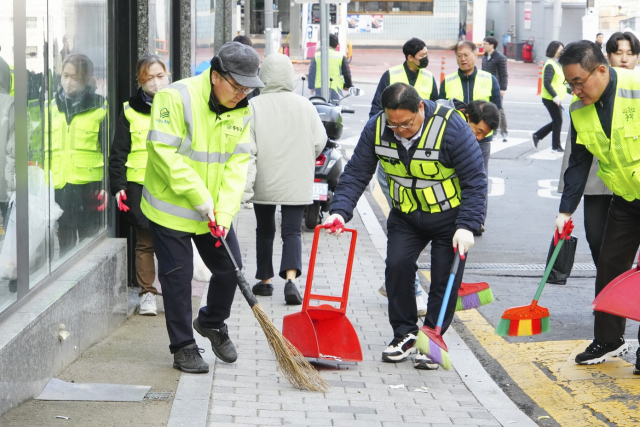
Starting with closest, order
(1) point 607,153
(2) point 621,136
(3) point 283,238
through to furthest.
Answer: (2) point 621,136 → (1) point 607,153 → (3) point 283,238

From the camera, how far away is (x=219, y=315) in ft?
17.3

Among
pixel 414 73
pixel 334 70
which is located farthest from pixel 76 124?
pixel 334 70

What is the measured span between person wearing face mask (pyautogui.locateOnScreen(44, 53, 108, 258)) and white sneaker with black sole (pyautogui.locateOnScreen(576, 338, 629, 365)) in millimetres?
3141

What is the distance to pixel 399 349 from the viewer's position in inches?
220

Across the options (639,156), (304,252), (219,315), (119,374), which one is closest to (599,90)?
(639,156)

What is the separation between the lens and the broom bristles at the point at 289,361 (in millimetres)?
4848

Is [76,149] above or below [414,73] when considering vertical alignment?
below

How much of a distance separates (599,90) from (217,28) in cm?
1037

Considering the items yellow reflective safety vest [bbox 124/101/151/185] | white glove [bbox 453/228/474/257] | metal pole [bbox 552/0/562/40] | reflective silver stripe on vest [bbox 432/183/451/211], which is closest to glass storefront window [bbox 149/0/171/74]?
yellow reflective safety vest [bbox 124/101/151/185]

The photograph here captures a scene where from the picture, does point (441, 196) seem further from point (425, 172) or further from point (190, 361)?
point (190, 361)

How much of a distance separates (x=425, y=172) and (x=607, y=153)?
101cm

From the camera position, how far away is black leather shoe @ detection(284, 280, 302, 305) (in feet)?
22.3

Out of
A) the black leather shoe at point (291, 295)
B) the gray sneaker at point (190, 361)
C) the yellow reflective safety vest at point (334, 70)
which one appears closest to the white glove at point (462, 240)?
the gray sneaker at point (190, 361)

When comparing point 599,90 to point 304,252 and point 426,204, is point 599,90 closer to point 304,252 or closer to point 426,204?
point 426,204
